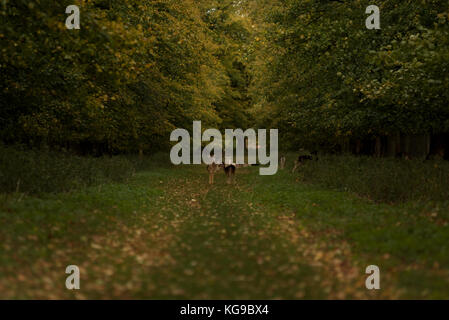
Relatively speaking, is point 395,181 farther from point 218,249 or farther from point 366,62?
point 218,249

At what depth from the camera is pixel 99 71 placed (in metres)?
12.1

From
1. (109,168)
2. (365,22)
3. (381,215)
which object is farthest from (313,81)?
(381,215)

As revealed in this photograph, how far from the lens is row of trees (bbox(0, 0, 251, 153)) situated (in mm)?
11359

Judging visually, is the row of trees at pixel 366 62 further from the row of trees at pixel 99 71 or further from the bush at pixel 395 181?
the row of trees at pixel 99 71

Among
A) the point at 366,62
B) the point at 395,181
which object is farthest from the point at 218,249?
the point at 366,62

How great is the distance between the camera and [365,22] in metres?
18.5

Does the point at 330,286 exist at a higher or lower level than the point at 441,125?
lower

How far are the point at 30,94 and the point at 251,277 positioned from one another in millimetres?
11045

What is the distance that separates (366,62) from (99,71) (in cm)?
1165

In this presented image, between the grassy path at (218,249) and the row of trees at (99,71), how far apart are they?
4.03 meters

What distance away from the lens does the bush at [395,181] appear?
594 inches

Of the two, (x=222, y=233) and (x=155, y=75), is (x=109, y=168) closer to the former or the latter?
(x=155, y=75)

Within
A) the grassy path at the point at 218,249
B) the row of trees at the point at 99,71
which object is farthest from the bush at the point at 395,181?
the row of trees at the point at 99,71

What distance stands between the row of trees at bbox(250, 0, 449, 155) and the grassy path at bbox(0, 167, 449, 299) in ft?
14.3
